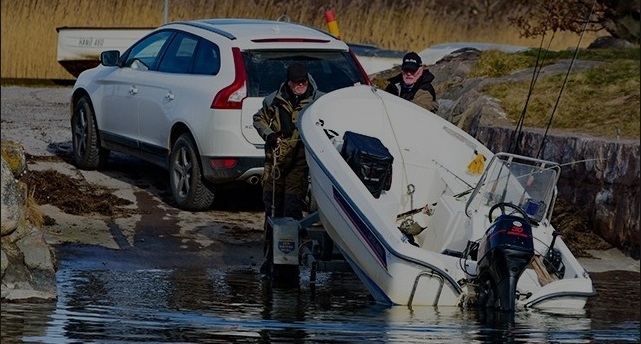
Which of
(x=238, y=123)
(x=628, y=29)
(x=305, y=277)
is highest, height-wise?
(x=628, y=29)

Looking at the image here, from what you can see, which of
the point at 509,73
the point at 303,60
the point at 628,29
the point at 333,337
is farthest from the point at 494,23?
the point at 333,337

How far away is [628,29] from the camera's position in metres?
22.0

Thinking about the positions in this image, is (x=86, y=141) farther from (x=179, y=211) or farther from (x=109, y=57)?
(x=179, y=211)

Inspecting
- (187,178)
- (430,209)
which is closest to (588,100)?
(187,178)

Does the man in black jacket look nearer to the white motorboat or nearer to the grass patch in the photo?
the white motorboat

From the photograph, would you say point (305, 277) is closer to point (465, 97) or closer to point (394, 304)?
point (394, 304)

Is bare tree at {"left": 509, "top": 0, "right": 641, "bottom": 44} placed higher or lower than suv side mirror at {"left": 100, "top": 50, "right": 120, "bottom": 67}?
higher

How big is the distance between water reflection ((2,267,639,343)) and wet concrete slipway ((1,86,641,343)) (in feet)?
0.03

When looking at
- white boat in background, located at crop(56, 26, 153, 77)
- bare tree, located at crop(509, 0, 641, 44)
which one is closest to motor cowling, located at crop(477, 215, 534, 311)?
bare tree, located at crop(509, 0, 641, 44)

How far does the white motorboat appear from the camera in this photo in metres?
9.98

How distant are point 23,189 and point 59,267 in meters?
1.19

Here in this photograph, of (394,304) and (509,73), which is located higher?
(509,73)

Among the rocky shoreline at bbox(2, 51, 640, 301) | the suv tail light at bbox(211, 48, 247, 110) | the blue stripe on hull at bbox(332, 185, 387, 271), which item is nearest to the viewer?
the blue stripe on hull at bbox(332, 185, 387, 271)

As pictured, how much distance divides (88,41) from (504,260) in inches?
629
